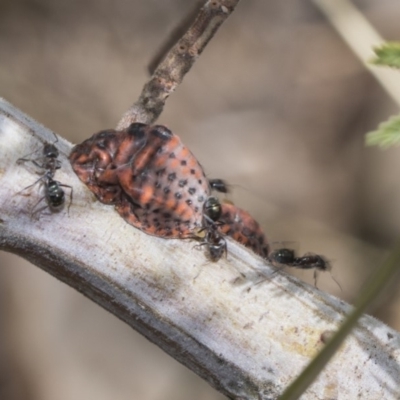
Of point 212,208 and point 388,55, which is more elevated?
point 388,55

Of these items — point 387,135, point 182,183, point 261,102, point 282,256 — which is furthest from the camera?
point 261,102

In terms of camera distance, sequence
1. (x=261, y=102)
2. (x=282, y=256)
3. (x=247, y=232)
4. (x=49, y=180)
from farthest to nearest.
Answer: (x=261, y=102)
(x=282, y=256)
(x=247, y=232)
(x=49, y=180)

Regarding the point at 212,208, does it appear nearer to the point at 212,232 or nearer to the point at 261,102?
the point at 212,232

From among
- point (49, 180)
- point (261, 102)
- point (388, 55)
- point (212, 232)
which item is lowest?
point (49, 180)

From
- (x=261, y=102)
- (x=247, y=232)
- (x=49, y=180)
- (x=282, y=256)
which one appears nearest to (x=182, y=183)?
(x=49, y=180)

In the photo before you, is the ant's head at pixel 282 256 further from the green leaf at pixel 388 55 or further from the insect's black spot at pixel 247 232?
the green leaf at pixel 388 55

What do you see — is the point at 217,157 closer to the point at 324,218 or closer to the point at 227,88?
the point at 227,88

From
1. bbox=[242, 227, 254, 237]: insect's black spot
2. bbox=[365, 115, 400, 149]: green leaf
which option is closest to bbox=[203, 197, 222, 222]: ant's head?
bbox=[242, 227, 254, 237]: insect's black spot
